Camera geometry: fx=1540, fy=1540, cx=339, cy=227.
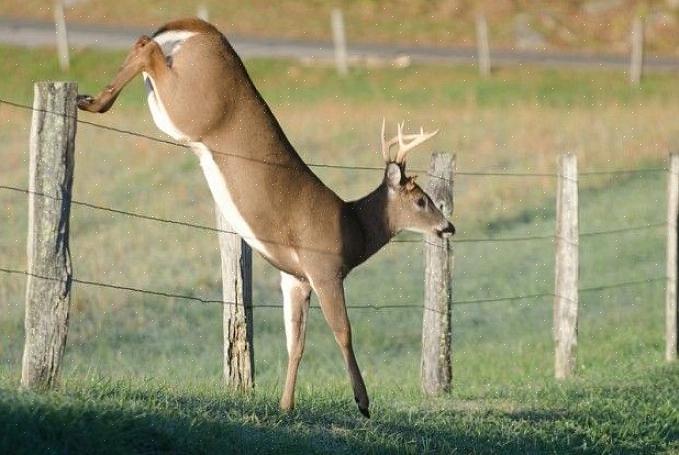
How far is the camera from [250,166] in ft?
29.9

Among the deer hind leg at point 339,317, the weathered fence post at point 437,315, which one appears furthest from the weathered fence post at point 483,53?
the deer hind leg at point 339,317

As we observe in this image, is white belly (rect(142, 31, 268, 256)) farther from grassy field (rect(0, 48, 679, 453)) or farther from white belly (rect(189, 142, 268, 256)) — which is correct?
grassy field (rect(0, 48, 679, 453))

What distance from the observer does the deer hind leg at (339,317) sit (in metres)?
9.65

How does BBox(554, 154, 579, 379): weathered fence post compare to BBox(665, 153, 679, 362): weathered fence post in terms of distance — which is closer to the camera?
BBox(554, 154, 579, 379): weathered fence post

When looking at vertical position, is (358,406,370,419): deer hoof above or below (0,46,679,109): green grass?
below

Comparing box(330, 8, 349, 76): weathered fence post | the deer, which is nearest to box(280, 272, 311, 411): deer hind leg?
the deer

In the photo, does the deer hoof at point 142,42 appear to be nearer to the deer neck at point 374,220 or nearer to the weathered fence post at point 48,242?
the weathered fence post at point 48,242

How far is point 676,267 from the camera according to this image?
49.3 feet

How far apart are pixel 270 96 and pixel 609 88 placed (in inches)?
336

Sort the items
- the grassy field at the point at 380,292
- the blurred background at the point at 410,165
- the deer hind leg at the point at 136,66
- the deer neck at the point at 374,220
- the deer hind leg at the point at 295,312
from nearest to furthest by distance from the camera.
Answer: the deer hind leg at the point at 136,66 → the grassy field at the point at 380,292 → the deer hind leg at the point at 295,312 → the deer neck at the point at 374,220 → the blurred background at the point at 410,165

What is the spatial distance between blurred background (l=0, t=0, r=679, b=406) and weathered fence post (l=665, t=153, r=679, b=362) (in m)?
0.22

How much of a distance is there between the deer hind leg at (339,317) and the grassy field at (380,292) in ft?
0.64

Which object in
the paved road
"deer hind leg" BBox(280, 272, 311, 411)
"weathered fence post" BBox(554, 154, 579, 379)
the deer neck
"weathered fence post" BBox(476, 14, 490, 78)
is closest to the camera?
"deer hind leg" BBox(280, 272, 311, 411)

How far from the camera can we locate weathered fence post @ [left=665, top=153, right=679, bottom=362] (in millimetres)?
14820
